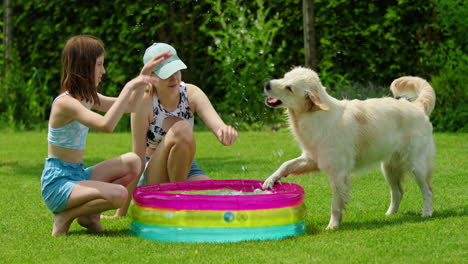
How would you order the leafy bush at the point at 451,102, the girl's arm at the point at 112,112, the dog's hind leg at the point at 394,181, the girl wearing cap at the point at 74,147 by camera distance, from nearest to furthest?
the girl's arm at the point at 112,112, the girl wearing cap at the point at 74,147, the dog's hind leg at the point at 394,181, the leafy bush at the point at 451,102

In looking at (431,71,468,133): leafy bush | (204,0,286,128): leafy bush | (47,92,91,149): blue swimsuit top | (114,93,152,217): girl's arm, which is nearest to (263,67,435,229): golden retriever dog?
(114,93,152,217): girl's arm

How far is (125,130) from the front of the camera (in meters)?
12.3

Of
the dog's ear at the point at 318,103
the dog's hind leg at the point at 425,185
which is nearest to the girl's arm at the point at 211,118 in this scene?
the dog's ear at the point at 318,103

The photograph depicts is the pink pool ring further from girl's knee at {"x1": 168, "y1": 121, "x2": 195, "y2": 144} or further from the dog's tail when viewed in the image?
the dog's tail

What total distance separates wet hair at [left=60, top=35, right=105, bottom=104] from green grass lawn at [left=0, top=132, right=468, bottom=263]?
97 centimetres

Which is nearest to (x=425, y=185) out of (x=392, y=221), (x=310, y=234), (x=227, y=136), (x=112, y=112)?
(x=392, y=221)

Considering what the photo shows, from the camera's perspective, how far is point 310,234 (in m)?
4.66

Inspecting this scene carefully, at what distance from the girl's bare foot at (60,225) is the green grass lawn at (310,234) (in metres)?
0.06

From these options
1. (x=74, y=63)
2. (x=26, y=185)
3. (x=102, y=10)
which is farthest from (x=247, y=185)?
(x=102, y=10)

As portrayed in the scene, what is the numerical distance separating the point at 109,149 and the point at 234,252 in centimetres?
585

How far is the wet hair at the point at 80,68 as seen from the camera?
4641 millimetres

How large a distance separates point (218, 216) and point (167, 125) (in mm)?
1209

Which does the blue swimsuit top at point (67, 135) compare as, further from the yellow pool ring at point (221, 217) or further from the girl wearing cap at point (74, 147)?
the yellow pool ring at point (221, 217)

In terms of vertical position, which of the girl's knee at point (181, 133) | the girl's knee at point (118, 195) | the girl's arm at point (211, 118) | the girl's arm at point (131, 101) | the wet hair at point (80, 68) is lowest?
the girl's knee at point (118, 195)
